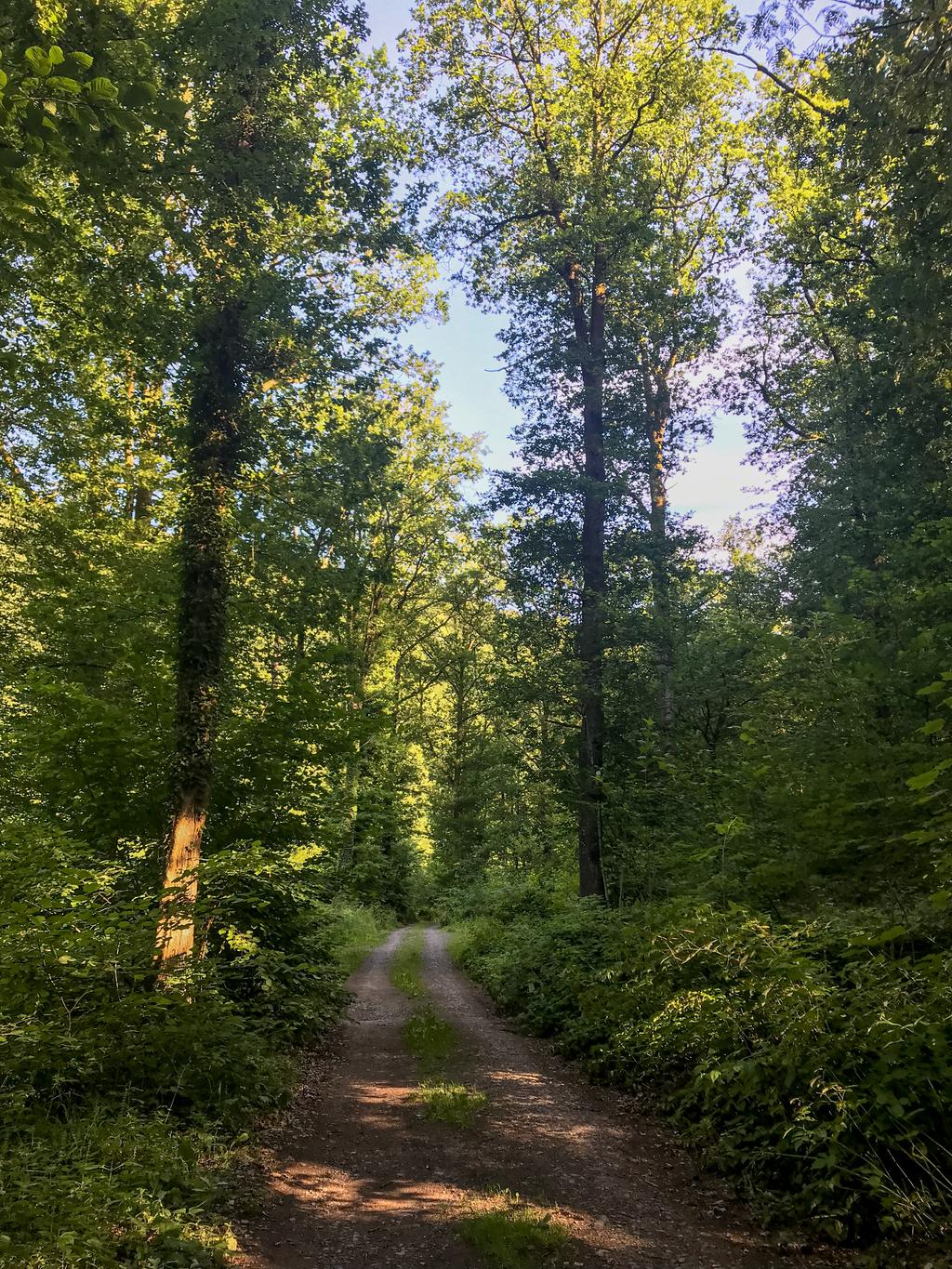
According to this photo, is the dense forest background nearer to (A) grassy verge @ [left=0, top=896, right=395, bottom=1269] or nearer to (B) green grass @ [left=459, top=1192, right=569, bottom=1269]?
(A) grassy verge @ [left=0, top=896, right=395, bottom=1269]

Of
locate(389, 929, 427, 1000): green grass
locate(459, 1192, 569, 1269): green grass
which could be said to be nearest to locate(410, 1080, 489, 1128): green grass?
locate(459, 1192, 569, 1269): green grass

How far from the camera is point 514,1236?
14.2 feet

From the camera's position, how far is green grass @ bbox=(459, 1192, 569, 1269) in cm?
414

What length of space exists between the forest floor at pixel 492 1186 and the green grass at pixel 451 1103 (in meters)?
0.09

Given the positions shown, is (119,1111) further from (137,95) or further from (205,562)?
(137,95)

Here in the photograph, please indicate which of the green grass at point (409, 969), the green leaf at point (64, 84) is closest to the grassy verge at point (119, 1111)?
the green leaf at point (64, 84)

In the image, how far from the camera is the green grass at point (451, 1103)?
21.4 feet

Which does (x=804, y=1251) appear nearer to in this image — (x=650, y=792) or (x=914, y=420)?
A: (x=650, y=792)

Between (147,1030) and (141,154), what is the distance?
6279mm

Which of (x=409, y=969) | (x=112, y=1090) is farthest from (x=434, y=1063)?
(x=409, y=969)

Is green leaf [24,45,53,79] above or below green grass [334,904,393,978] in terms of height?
above

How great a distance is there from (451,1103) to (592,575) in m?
10.1

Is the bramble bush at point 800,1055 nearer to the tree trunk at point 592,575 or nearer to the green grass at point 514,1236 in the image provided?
the green grass at point 514,1236

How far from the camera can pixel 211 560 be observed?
8516 millimetres
